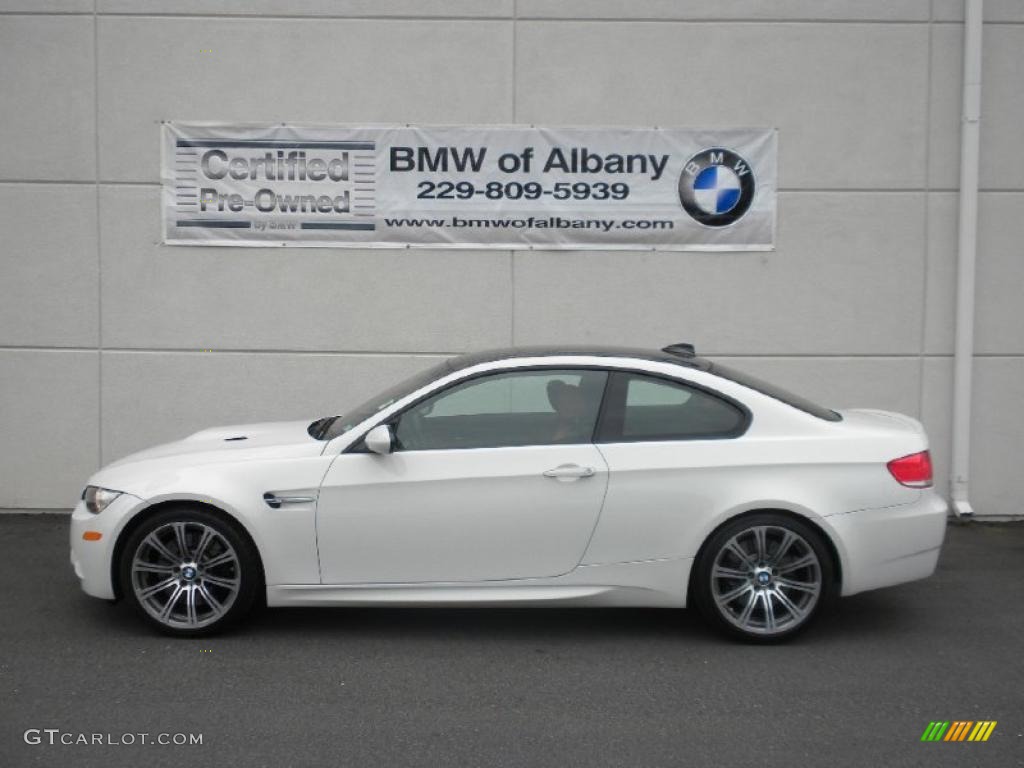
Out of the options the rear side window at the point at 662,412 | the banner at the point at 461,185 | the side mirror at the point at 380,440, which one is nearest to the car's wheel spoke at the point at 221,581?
the side mirror at the point at 380,440

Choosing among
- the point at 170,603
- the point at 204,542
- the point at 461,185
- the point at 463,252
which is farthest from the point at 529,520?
the point at 461,185

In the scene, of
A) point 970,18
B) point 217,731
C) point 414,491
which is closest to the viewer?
point 217,731

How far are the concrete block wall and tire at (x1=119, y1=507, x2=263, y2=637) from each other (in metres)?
3.37

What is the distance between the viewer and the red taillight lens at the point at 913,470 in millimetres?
5852

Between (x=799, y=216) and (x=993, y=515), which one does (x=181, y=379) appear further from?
(x=993, y=515)

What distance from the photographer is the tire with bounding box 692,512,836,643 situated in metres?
5.77

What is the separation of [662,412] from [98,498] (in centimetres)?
304

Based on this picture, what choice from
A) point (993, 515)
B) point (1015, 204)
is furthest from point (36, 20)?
point (993, 515)

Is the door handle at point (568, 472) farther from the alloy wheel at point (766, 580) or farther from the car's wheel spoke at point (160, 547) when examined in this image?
the car's wheel spoke at point (160, 547)

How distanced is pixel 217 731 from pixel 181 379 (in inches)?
195

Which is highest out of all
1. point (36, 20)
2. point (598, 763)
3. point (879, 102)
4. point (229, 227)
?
point (36, 20)

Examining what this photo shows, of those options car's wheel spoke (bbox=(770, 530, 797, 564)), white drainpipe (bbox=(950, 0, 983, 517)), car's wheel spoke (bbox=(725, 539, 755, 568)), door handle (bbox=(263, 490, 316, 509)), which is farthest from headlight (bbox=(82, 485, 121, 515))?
white drainpipe (bbox=(950, 0, 983, 517))

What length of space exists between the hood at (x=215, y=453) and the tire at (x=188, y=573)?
285 millimetres

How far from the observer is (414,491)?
18.8 ft
